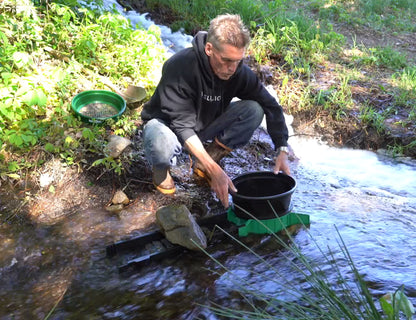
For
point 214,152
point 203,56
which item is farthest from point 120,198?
point 203,56

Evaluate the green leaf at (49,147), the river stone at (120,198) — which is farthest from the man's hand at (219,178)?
the green leaf at (49,147)

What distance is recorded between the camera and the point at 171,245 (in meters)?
2.85

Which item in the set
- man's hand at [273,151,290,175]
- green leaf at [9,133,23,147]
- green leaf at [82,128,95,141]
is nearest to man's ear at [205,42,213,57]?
man's hand at [273,151,290,175]

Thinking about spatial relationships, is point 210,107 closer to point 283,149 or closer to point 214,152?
point 214,152

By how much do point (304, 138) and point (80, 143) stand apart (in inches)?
98.3

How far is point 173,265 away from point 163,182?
866 millimetres

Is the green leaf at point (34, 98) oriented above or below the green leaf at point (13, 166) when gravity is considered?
above

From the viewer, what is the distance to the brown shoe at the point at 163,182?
3.40m

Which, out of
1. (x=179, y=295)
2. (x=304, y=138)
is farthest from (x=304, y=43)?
(x=179, y=295)

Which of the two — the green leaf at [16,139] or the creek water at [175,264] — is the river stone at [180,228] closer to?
the creek water at [175,264]

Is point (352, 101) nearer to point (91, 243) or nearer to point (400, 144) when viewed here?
point (400, 144)

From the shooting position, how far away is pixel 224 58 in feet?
9.28

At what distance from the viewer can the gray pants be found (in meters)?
Answer: 3.17

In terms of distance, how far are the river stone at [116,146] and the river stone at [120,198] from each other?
36cm
